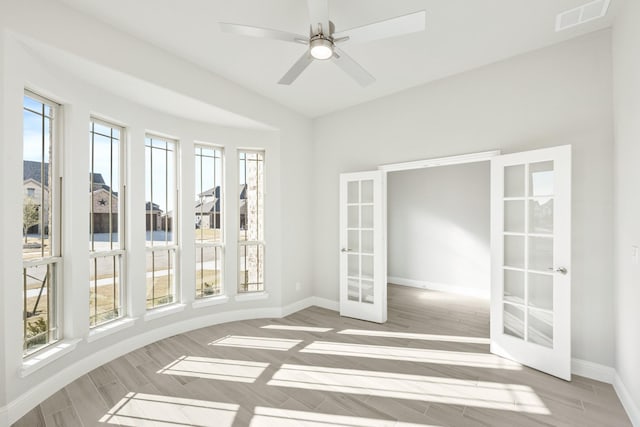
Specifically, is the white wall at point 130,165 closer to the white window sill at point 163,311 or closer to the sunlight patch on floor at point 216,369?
the white window sill at point 163,311

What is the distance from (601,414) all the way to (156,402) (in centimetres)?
341

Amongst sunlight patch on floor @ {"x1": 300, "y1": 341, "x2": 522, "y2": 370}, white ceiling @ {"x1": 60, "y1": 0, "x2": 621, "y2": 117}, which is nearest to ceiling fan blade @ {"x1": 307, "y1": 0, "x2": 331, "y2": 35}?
white ceiling @ {"x1": 60, "y1": 0, "x2": 621, "y2": 117}

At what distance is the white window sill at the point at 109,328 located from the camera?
282 centimetres

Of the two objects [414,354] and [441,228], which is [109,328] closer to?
[414,354]

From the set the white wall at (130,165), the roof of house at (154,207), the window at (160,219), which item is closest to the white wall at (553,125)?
the white wall at (130,165)

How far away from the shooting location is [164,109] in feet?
11.3

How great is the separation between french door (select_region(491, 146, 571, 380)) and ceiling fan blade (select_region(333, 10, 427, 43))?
1768 mm

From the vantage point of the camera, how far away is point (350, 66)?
238 centimetres

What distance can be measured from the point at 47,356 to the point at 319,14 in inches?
132

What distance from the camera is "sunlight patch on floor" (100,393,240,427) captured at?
2102 mm

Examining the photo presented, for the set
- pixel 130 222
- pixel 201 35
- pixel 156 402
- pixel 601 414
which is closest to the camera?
pixel 601 414

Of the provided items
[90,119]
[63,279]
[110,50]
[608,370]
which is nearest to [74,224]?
[63,279]

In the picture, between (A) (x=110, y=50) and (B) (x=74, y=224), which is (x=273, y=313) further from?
(A) (x=110, y=50)

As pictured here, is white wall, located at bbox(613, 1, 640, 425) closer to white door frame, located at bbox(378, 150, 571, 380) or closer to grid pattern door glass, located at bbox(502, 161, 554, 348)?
grid pattern door glass, located at bbox(502, 161, 554, 348)
